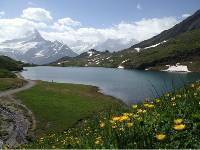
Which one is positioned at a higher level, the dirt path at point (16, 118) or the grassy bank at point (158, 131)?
the grassy bank at point (158, 131)

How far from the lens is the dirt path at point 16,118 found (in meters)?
Result: 44.8

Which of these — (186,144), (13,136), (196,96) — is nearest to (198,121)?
(186,144)

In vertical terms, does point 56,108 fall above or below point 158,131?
below

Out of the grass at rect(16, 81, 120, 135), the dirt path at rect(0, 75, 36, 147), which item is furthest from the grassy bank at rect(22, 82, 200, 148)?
the grass at rect(16, 81, 120, 135)

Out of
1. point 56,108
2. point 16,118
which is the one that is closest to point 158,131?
point 16,118

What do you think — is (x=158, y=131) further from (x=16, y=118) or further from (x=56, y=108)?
(x=56, y=108)

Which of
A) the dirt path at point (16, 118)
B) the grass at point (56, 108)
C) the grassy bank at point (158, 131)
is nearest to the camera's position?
the grassy bank at point (158, 131)

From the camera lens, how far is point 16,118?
186 ft

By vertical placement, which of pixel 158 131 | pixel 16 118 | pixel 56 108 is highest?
pixel 158 131

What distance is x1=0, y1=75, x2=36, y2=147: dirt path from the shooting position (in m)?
44.8

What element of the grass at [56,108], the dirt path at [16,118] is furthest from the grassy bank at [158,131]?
the grass at [56,108]

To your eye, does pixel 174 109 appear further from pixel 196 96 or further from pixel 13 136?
pixel 13 136

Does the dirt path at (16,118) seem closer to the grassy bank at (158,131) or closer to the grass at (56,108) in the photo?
the grass at (56,108)

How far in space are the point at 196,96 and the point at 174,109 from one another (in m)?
1.59
